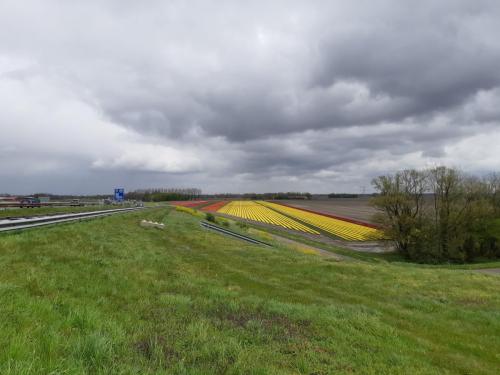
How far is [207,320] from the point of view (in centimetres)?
684

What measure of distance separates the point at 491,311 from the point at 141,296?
39.1 ft

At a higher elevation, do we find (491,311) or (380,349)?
(380,349)

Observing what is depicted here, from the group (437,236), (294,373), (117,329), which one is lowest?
(437,236)

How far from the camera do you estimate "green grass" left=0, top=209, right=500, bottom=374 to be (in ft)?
15.0

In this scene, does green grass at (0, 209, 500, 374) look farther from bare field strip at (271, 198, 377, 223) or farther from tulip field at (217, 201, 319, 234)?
tulip field at (217, 201, 319, 234)

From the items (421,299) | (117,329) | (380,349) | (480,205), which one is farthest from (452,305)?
(480,205)

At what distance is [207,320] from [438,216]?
46.8 meters

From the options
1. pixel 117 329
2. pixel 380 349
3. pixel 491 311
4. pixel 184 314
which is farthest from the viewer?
pixel 491 311

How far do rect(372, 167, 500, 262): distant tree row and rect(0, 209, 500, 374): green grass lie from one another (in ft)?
105

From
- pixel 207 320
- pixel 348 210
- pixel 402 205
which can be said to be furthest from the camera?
pixel 348 210

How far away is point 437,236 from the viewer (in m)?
44.1

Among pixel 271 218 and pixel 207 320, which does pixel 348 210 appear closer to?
pixel 271 218

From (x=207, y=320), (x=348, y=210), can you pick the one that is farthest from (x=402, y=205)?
(x=348, y=210)

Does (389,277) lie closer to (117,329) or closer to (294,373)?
(294,373)
